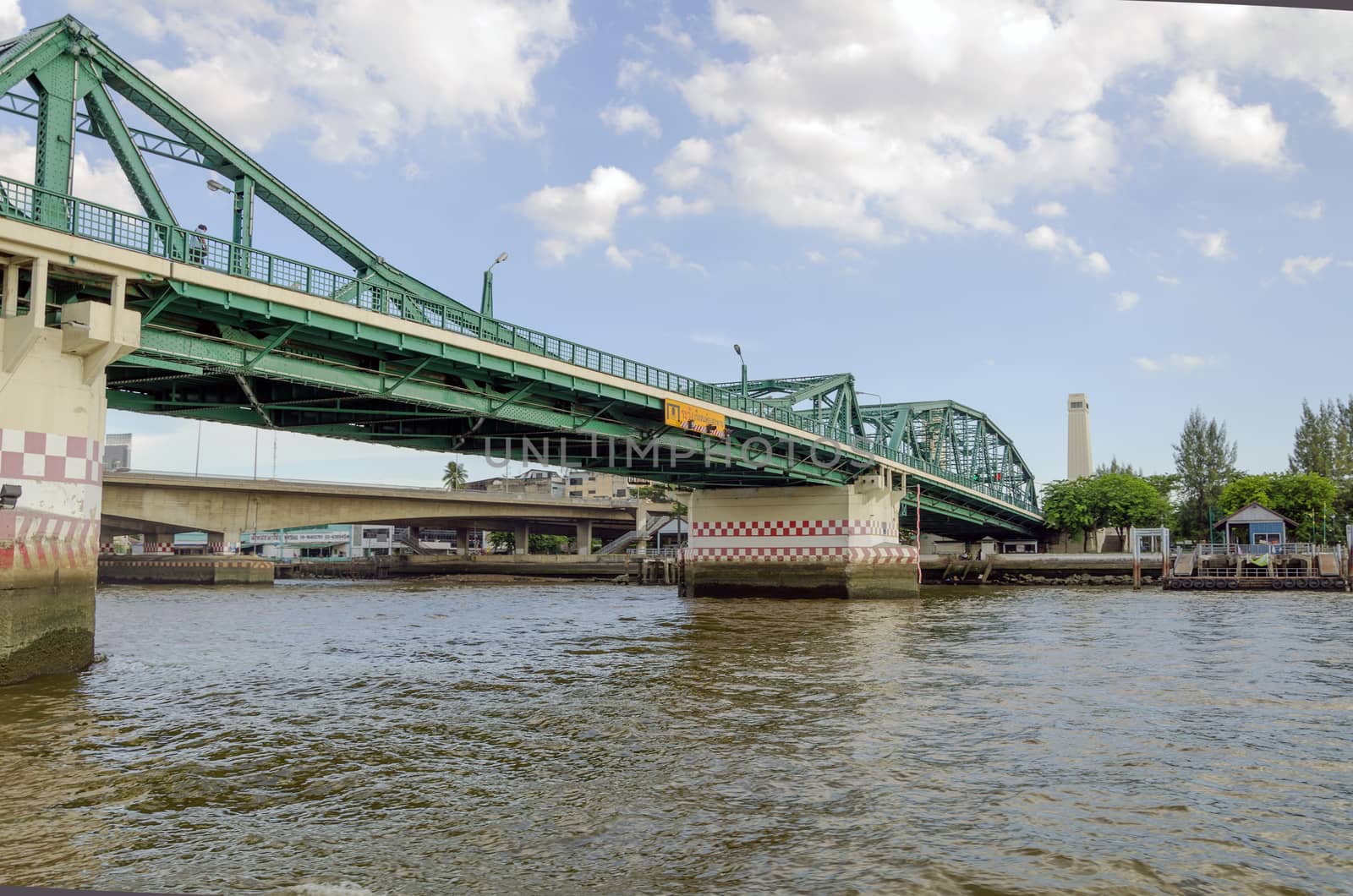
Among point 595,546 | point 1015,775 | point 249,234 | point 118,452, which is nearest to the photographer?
point 1015,775

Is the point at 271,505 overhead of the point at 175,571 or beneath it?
overhead

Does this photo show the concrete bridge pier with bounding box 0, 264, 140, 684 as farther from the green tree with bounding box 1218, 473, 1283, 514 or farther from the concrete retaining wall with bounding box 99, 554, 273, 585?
the green tree with bounding box 1218, 473, 1283, 514

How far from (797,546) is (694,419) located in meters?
14.8

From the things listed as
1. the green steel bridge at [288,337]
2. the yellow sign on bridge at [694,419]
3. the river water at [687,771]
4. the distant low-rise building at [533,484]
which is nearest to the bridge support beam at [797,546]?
the green steel bridge at [288,337]

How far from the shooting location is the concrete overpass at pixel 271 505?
219 feet

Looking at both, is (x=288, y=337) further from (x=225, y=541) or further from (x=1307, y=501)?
(x=1307, y=501)

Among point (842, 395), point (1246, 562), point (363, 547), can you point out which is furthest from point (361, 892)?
point (363, 547)

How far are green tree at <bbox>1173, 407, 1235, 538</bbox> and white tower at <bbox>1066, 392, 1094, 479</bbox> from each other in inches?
838

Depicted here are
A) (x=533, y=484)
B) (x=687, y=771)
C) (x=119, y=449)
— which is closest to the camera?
(x=687, y=771)

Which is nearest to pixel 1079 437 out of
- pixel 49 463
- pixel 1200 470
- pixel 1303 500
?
pixel 1200 470

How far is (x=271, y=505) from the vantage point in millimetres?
72000

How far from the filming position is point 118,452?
115250mm

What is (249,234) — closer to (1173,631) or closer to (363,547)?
(1173,631)

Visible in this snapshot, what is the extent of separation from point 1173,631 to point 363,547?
454ft
